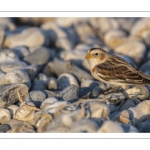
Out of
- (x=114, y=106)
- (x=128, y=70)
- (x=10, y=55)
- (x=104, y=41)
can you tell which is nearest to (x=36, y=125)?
(x=114, y=106)

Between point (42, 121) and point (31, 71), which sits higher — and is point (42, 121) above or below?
below

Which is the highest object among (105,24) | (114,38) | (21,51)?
(105,24)

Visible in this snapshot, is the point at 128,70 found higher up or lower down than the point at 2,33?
lower down

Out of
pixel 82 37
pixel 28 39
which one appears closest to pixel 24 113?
pixel 28 39

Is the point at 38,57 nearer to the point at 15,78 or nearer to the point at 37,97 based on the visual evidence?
the point at 15,78

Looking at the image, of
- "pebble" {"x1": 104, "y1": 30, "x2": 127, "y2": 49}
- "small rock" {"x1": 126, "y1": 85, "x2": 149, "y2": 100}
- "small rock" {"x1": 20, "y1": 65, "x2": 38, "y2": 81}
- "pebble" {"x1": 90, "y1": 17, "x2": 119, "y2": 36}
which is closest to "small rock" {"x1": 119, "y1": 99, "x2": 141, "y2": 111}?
"small rock" {"x1": 126, "y1": 85, "x2": 149, "y2": 100}
